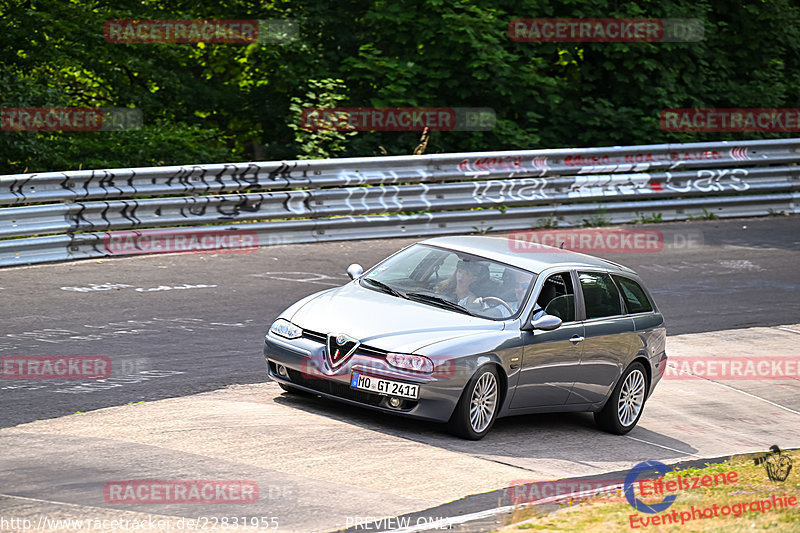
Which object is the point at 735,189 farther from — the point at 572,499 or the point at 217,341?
the point at 572,499

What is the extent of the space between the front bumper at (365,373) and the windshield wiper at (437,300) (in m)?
0.87

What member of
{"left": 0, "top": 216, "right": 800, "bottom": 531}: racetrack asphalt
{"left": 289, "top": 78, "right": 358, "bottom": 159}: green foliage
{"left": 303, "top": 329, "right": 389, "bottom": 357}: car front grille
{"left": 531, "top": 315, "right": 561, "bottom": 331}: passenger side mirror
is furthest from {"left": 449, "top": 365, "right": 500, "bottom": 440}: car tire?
{"left": 289, "top": 78, "right": 358, "bottom": 159}: green foliage

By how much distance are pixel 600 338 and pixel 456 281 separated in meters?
1.42

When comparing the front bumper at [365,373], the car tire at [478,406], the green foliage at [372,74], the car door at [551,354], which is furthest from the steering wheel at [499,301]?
the green foliage at [372,74]

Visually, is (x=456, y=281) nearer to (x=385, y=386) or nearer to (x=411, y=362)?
(x=411, y=362)

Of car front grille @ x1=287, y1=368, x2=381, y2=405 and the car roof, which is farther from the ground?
the car roof

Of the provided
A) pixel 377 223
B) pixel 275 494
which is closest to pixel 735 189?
pixel 377 223

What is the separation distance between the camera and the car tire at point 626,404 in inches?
408

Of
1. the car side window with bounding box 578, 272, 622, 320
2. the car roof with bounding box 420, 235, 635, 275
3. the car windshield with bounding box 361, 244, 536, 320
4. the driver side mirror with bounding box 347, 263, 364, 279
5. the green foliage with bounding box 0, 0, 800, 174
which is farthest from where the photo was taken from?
the green foliage with bounding box 0, 0, 800, 174

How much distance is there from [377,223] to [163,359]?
25.1 feet

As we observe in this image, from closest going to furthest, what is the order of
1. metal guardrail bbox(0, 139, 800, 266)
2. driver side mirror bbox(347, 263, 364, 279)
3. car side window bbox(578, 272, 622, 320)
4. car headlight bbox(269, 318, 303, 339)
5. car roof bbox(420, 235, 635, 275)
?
1. car headlight bbox(269, 318, 303, 339)
2. car roof bbox(420, 235, 635, 275)
3. car side window bbox(578, 272, 622, 320)
4. driver side mirror bbox(347, 263, 364, 279)
5. metal guardrail bbox(0, 139, 800, 266)

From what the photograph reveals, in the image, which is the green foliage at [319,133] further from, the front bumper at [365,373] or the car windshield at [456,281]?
the front bumper at [365,373]

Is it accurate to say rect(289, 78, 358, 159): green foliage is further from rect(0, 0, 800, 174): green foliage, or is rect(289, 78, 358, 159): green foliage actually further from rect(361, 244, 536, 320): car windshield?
rect(361, 244, 536, 320): car windshield

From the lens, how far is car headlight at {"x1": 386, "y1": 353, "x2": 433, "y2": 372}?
28.6 ft
